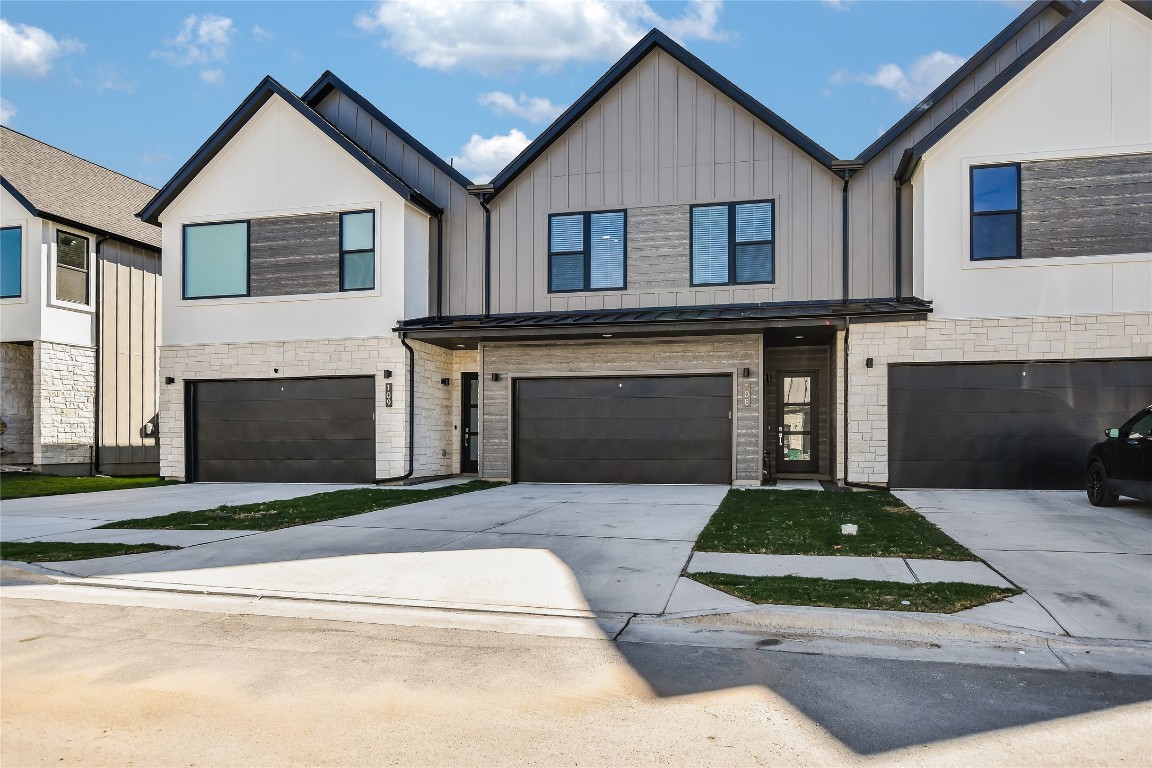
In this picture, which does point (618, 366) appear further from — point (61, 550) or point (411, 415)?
point (61, 550)

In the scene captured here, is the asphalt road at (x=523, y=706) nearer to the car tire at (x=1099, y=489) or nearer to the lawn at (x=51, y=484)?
the car tire at (x=1099, y=489)

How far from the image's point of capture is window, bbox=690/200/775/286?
1595 cm

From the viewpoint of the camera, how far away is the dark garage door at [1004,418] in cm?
1376

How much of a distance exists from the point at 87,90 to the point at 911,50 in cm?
1921

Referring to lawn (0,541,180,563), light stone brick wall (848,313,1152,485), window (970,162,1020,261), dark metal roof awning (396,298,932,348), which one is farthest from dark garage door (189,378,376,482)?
window (970,162,1020,261)

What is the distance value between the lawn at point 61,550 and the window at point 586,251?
9899mm

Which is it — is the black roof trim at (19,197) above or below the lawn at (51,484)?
above

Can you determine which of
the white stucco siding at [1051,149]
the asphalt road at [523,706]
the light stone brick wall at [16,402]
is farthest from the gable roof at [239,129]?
the asphalt road at [523,706]

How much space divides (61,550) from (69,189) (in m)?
16.2

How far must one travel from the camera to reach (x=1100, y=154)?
44.8 ft

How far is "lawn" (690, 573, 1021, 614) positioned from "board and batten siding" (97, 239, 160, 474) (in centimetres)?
1929

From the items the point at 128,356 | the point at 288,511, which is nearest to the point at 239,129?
the point at 128,356

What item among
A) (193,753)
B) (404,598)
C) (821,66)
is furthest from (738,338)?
(193,753)

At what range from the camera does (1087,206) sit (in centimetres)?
1376
